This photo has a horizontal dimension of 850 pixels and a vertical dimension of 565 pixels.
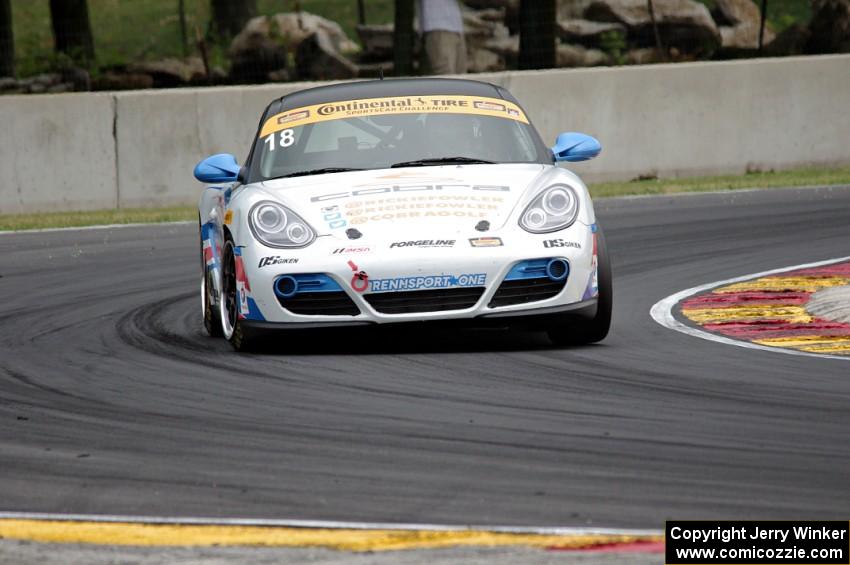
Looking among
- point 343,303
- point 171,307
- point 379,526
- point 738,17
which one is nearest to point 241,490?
point 379,526

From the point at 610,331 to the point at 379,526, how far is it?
14.1 feet

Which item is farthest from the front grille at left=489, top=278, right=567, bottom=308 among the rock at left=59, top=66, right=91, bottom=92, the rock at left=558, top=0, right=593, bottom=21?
the rock at left=558, top=0, right=593, bottom=21

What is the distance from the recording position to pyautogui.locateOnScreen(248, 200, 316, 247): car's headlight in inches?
322

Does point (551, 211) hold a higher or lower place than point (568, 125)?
higher

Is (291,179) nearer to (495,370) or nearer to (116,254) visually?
(495,370)

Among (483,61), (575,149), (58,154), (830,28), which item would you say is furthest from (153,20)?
(575,149)

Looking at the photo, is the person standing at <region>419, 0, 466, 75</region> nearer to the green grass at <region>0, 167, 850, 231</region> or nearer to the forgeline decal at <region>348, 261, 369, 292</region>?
the green grass at <region>0, 167, 850, 231</region>

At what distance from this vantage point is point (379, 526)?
4898 mm

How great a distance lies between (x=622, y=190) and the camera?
704 inches

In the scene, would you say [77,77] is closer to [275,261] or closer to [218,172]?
[218,172]

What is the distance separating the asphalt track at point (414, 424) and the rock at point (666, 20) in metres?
21.4

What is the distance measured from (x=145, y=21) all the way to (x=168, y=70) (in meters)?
14.4

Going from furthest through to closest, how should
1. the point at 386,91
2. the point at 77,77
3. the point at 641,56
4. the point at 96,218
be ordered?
the point at 641,56, the point at 77,77, the point at 96,218, the point at 386,91

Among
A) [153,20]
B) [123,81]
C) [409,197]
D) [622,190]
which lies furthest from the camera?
[153,20]
